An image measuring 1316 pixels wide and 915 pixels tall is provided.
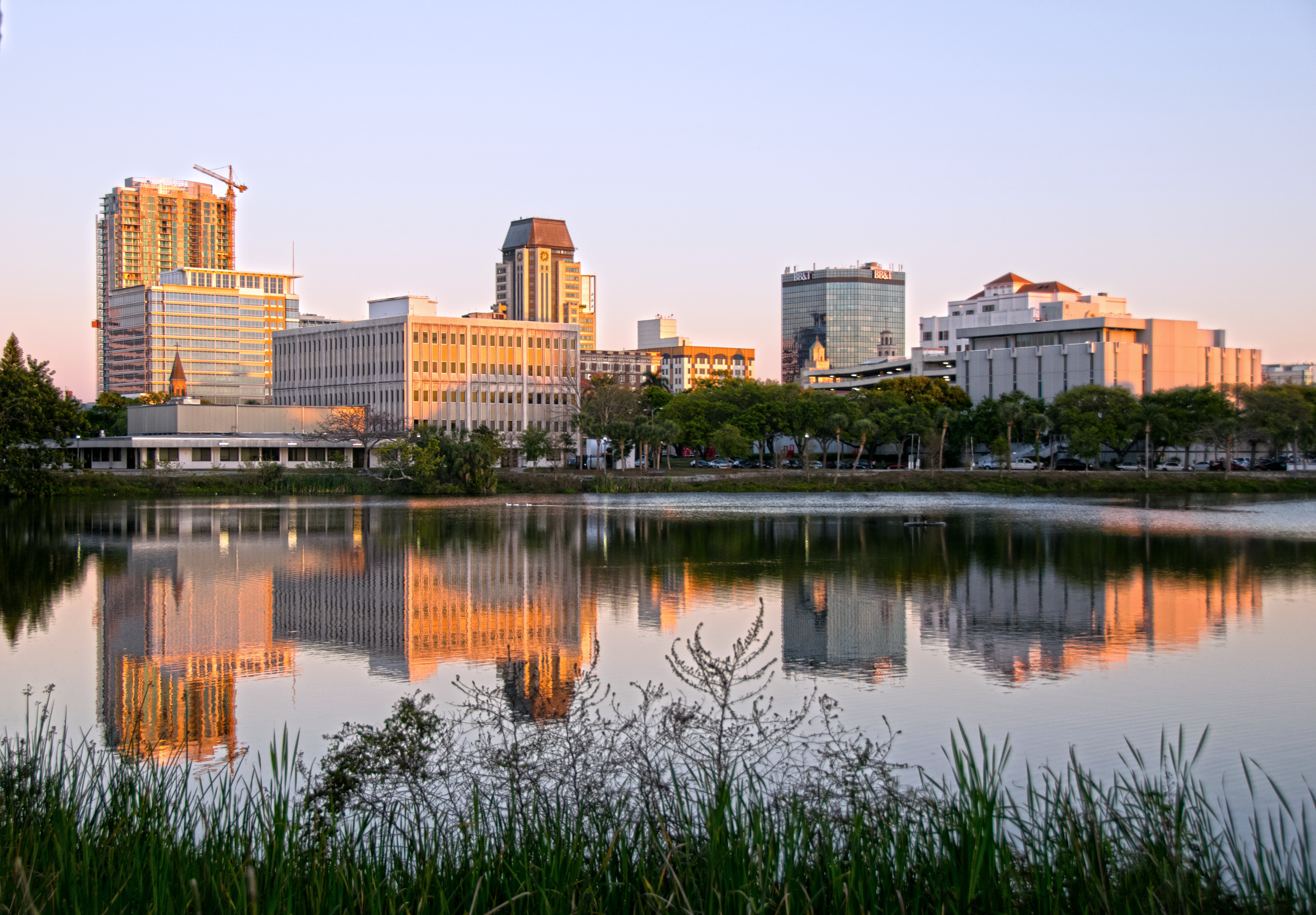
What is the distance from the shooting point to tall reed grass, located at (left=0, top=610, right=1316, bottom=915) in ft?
23.4

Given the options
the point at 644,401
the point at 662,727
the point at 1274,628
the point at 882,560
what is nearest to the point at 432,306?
the point at 644,401

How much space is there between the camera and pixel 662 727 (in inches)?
489

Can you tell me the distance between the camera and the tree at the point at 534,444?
89.6 metres

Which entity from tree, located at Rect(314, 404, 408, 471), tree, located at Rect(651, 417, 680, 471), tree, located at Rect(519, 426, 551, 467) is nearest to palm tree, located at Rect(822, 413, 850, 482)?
tree, located at Rect(651, 417, 680, 471)

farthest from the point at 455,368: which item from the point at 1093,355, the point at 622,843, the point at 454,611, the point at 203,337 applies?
the point at 622,843

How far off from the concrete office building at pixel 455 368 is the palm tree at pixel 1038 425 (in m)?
47.2

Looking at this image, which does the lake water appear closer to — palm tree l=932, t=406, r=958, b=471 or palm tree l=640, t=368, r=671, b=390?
palm tree l=932, t=406, r=958, b=471

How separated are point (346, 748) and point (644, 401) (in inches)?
4626

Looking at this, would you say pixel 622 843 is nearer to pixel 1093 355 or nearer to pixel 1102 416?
pixel 1102 416

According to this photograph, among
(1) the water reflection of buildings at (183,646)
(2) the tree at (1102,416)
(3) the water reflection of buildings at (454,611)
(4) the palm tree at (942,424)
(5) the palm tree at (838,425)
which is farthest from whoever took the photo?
(4) the palm tree at (942,424)

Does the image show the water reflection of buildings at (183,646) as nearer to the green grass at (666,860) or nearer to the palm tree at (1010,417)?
the green grass at (666,860)

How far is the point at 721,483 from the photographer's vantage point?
261 feet

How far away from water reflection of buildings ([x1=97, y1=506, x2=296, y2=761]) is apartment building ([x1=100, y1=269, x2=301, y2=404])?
156 m

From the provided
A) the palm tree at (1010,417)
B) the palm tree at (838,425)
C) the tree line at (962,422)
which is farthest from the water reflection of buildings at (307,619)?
the palm tree at (1010,417)
